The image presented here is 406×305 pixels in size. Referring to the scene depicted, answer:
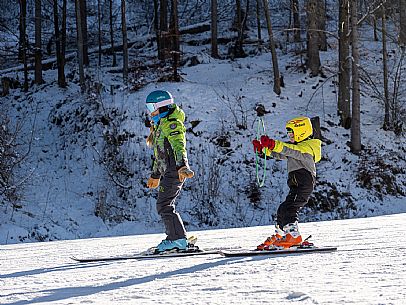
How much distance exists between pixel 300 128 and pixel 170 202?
→ 1.79 m

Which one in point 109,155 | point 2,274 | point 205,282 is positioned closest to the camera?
point 205,282

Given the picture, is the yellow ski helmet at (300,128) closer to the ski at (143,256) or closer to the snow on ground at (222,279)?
the snow on ground at (222,279)

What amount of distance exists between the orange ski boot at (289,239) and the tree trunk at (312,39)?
63.3ft

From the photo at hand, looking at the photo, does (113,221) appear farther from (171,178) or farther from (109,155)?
(171,178)

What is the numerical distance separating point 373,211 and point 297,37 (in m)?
16.0

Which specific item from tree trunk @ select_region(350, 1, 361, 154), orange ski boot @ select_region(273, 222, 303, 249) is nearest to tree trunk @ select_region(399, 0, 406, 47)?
tree trunk @ select_region(350, 1, 361, 154)

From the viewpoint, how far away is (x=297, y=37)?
34125 millimetres

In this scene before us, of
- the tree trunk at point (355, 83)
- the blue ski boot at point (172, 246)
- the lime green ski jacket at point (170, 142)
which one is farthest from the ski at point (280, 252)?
the tree trunk at point (355, 83)

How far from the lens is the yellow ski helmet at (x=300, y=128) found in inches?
301

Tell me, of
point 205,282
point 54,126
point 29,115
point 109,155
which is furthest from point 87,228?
point 205,282

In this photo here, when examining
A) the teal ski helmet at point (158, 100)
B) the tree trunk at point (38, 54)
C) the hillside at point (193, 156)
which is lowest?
the hillside at point (193, 156)

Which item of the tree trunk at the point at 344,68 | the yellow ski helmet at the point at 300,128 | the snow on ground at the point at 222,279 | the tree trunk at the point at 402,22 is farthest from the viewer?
the tree trunk at the point at 402,22

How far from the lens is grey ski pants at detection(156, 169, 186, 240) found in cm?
745

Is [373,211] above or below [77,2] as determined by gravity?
below
